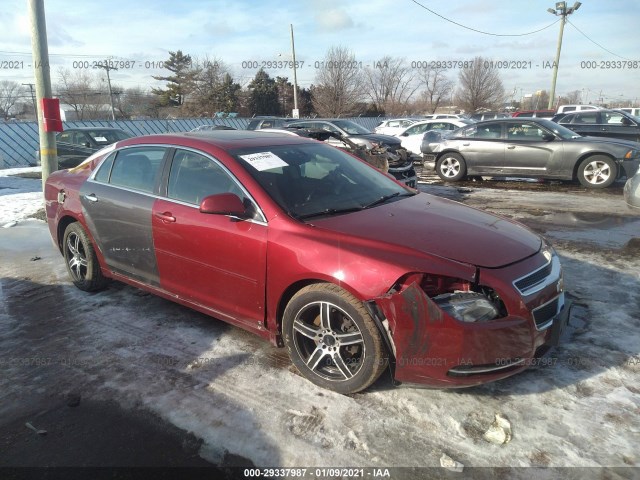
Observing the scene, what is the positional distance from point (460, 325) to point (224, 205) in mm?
1689

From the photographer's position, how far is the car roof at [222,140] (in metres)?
3.73

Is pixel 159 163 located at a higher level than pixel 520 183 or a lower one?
higher

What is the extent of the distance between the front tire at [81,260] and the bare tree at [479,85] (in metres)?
53.7

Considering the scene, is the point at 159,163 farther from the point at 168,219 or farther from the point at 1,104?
the point at 1,104

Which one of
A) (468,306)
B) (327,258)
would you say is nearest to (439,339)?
(468,306)

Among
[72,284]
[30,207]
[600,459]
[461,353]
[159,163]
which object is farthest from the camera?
[30,207]

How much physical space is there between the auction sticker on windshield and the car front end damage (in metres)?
1.42

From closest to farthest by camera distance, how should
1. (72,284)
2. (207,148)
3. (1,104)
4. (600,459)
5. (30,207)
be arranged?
1. (600,459)
2. (207,148)
3. (72,284)
4. (30,207)
5. (1,104)

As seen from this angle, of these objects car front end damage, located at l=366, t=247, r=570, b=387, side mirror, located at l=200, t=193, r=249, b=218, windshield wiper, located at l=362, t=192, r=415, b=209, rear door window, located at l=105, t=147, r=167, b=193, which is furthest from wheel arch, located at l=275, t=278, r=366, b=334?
rear door window, located at l=105, t=147, r=167, b=193

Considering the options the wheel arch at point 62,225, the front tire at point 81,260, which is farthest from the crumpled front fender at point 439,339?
the wheel arch at point 62,225

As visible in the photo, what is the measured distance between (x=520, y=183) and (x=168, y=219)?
10.2m

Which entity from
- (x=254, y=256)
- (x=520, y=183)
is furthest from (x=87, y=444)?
(x=520, y=183)

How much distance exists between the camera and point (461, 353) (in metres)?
2.58

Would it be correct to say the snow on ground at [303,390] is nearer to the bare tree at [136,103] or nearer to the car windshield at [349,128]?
the car windshield at [349,128]
